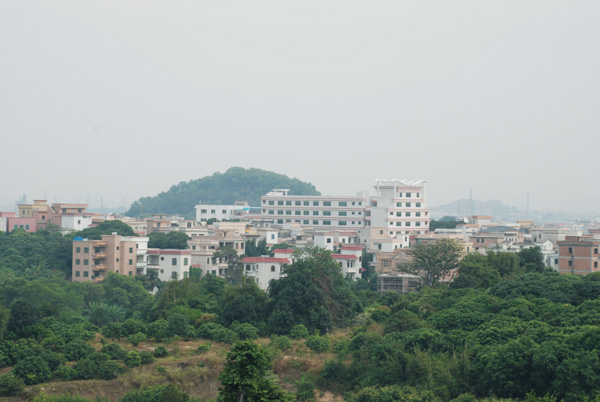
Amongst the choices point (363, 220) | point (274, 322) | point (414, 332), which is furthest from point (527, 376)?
point (363, 220)

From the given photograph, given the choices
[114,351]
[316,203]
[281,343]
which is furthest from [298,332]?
[316,203]

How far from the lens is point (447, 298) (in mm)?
25203

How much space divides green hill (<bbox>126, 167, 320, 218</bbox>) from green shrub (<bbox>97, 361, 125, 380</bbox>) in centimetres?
8083

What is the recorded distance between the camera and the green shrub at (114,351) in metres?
21.7

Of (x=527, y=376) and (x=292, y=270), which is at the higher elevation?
(x=292, y=270)

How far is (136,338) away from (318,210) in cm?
3782

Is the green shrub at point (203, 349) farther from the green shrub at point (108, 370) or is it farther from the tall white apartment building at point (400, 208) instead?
→ the tall white apartment building at point (400, 208)

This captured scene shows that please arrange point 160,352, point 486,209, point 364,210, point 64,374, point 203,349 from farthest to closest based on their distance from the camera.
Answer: point 486,209 → point 364,210 → point 203,349 → point 160,352 → point 64,374

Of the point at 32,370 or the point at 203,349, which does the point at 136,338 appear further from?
the point at 32,370

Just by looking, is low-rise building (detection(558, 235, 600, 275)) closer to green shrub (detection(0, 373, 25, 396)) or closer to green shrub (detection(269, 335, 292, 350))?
green shrub (detection(269, 335, 292, 350))

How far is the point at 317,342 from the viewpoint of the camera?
23.3 meters

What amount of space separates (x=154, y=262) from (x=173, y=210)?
2603 inches

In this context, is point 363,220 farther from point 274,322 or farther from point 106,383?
point 106,383

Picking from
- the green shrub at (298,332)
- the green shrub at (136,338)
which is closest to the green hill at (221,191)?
the green shrub at (298,332)
